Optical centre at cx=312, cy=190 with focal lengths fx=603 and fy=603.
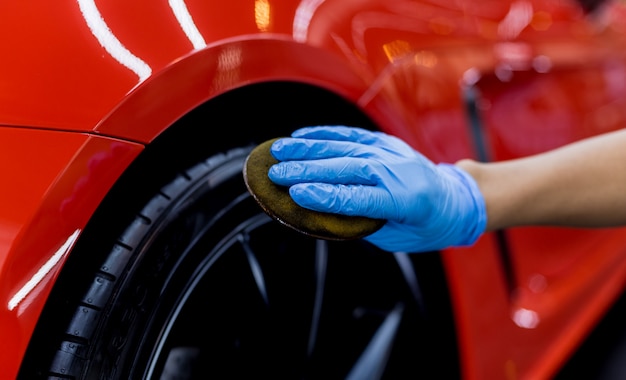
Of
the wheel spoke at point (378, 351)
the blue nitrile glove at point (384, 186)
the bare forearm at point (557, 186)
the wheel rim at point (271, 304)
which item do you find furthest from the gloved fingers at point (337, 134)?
the wheel spoke at point (378, 351)

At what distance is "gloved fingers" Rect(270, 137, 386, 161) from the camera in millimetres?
836

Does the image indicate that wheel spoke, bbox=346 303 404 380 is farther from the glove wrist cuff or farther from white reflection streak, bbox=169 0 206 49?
white reflection streak, bbox=169 0 206 49

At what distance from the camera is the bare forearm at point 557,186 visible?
112 centimetres

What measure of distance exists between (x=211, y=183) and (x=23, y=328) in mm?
294

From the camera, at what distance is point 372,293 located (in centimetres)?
115

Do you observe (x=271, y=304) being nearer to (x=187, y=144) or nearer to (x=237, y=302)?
(x=237, y=302)

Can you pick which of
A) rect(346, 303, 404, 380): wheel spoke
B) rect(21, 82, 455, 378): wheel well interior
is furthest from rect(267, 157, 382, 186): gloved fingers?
rect(346, 303, 404, 380): wheel spoke

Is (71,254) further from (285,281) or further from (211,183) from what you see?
(285,281)

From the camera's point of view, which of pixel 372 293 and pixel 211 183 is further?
pixel 372 293

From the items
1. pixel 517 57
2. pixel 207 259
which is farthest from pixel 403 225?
pixel 517 57

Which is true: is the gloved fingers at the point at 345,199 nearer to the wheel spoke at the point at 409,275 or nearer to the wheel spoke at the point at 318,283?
the wheel spoke at the point at 318,283

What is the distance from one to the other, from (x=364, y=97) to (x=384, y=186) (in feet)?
0.57

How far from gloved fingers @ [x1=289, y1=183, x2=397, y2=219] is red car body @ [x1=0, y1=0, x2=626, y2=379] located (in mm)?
161

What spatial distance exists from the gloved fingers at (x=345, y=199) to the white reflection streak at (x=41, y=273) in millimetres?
290
